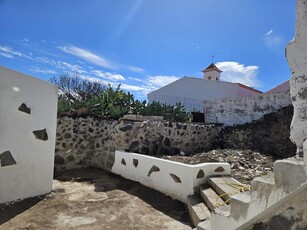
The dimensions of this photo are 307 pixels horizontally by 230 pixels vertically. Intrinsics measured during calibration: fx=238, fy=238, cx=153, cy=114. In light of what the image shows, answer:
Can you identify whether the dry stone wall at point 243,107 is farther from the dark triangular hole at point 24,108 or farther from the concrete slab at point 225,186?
the dark triangular hole at point 24,108

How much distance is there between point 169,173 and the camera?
4.28 m

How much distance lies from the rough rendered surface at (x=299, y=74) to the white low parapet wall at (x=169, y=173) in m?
2.27

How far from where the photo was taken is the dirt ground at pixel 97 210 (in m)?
3.21

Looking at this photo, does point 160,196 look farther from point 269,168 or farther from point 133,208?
point 269,168

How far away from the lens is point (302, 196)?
4.84 ft

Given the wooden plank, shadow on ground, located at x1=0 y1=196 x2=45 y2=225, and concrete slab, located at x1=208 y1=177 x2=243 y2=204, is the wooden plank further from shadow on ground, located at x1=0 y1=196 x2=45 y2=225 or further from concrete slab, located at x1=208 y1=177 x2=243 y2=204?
shadow on ground, located at x1=0 y1=196 x2=45 y2=225

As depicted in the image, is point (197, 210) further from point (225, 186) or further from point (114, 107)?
point (114, 107)

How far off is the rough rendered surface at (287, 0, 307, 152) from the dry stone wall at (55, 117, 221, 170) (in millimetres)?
4550

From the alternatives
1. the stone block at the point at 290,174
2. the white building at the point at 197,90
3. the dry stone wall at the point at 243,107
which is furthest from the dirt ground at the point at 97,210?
the white building at the point at 197,90

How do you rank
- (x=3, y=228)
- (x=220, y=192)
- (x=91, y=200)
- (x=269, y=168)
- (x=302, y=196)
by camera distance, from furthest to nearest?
(x=269, y=168)
(x=91, y=200)
(x=220, y=192)
(x=3, y=228)
(x=302, y=196)

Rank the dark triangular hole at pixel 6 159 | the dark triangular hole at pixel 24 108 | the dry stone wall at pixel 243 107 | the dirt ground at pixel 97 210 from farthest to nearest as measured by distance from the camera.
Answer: the dry stone wall at pixel 243 107, the dark triangular hole at pixel 24 108, the dark triangular hole at pixel 6 159, the dirt ground at pixel 97 210

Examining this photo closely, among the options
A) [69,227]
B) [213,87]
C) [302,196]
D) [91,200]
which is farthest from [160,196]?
[213,87]

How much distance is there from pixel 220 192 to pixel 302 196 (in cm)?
191

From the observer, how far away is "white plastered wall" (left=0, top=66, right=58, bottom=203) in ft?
11.9
